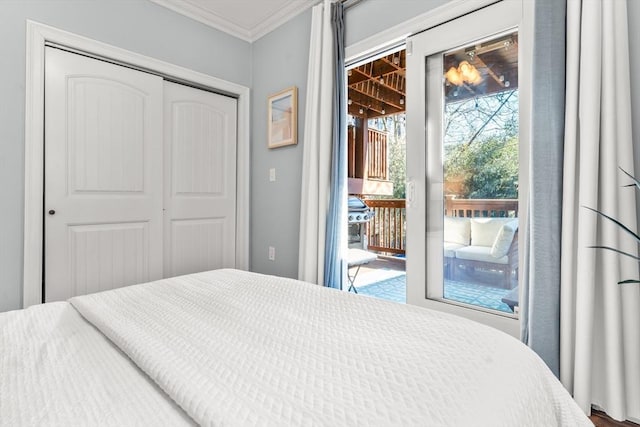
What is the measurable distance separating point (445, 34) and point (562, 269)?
1.46 metres

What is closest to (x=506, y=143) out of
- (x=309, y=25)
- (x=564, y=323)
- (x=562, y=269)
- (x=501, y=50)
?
(x=501, y=50)

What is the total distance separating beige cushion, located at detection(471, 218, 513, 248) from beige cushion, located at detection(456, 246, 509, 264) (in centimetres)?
3

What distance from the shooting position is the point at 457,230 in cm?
206

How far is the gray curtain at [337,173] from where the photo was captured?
8.16 feet

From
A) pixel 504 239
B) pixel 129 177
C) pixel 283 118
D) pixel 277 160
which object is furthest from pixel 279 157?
pixel 504 239

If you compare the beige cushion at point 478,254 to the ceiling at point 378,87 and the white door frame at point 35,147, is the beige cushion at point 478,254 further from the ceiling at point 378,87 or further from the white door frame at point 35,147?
the white door frame at point 35,147

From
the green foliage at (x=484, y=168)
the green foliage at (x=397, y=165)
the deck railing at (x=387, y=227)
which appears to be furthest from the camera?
the green foliage at (x=397, y=165)

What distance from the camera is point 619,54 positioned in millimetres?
1409

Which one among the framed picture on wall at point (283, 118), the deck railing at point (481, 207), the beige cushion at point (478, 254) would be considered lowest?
the beige cushion at point (478, 254)

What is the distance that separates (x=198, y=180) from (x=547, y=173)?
259 cm

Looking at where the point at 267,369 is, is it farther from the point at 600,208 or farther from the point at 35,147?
the point at 35,147

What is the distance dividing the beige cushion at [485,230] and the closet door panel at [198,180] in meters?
2.18

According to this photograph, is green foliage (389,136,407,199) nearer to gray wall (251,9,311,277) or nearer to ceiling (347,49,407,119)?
ceiling (347,49,407,119)

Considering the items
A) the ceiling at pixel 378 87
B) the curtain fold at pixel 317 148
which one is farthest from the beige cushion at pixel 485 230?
the ceiling at pixel 378 87
